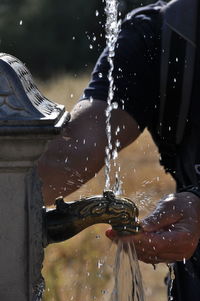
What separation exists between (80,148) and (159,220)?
17.6 inches

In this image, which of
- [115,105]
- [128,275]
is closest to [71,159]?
[115,105]

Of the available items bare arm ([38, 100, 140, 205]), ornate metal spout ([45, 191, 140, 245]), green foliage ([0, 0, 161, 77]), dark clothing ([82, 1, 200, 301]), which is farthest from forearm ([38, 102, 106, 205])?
green foliage ([0, 0, 161, 77])

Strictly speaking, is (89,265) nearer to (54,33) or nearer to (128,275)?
(128,275)

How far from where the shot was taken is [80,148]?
7.39ft

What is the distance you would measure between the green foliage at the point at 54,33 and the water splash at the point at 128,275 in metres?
7.42

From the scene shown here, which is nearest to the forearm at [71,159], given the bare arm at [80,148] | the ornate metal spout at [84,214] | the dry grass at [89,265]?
the bare arm at [80,148]

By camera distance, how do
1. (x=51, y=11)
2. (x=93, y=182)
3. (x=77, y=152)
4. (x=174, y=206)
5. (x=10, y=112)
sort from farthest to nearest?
(x=51, y=11), (x=93, y=182), (x=77, y=152), (x=174, y=206), (x=10, y=112)

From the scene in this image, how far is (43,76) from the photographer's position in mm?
8469

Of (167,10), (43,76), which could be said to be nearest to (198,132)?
(167,10)

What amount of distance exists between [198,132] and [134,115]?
0.17 metres

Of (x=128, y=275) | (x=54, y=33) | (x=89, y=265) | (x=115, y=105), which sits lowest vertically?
(x=89, y=265)

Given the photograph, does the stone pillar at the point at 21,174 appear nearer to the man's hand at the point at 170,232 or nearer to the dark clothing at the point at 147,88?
the man's hand at the point at 170,232

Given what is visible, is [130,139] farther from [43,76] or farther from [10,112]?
[43,76]

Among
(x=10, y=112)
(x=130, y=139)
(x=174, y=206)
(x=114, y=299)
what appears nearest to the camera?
(x=10, y=112)
